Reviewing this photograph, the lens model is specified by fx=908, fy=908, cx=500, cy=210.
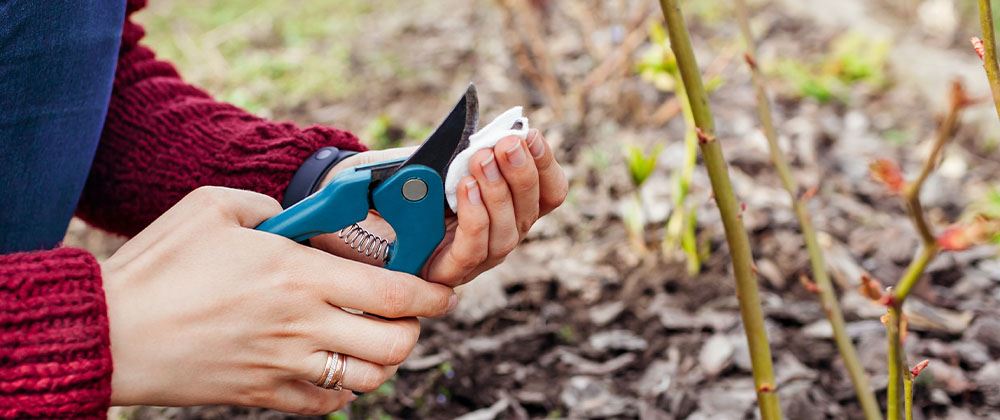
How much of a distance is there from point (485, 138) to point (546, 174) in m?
0.10

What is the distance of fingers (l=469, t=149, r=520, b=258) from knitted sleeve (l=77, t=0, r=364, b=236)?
0.35 metres

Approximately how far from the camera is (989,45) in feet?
2.51

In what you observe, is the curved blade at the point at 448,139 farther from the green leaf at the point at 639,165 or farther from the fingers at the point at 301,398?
the green leaf at the point at 639,165

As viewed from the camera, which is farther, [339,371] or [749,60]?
[749,60]

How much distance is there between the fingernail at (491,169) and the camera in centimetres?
93

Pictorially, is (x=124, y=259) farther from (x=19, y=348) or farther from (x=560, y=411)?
(x=560, y=411)

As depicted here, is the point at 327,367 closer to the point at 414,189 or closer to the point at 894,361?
the point at 414,189

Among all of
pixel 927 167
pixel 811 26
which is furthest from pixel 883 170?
pixel 811 26

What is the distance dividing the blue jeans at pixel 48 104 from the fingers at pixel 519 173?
0.57 m

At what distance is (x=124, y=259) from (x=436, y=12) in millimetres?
3301

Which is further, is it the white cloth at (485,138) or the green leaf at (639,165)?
the green leaf at (639,165)

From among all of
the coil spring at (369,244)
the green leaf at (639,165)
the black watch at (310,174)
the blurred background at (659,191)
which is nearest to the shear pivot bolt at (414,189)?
the coil spring at (369,244)

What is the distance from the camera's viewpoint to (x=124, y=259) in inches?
36.2

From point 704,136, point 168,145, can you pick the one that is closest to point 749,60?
point 704,136
